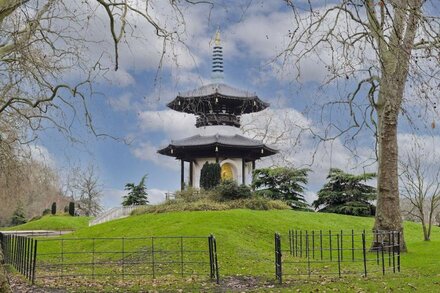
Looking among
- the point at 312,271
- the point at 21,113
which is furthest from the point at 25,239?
the point at 312,271

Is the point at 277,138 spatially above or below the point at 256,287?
above

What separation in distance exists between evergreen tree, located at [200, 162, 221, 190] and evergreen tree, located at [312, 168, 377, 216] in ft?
25.8

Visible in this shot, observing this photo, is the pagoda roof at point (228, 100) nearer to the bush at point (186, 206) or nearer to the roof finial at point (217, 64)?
the roof finial at point (217, 64)

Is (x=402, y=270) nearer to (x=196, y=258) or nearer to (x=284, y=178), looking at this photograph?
(x=196, y=258)

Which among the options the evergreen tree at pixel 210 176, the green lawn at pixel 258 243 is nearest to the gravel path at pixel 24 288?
the green lawn at pixel 258 243

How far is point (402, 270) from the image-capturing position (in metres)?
14.1

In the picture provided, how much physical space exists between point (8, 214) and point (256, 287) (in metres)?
52.6

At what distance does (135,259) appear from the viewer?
58.0ft

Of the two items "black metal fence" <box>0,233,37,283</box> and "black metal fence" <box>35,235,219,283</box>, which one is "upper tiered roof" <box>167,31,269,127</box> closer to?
"black metal fence" <box>35,235,219,283</box>

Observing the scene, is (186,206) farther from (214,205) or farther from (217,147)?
(217,147)

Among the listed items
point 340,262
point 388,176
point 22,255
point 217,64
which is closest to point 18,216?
point 217,64

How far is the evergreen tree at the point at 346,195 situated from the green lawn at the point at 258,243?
4.19 m

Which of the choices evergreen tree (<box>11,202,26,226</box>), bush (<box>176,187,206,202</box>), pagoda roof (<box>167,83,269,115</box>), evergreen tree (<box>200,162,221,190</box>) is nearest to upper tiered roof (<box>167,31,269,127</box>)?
pagoda roof (<box>167,83,269,115</box>)

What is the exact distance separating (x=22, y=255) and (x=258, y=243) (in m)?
9.23
